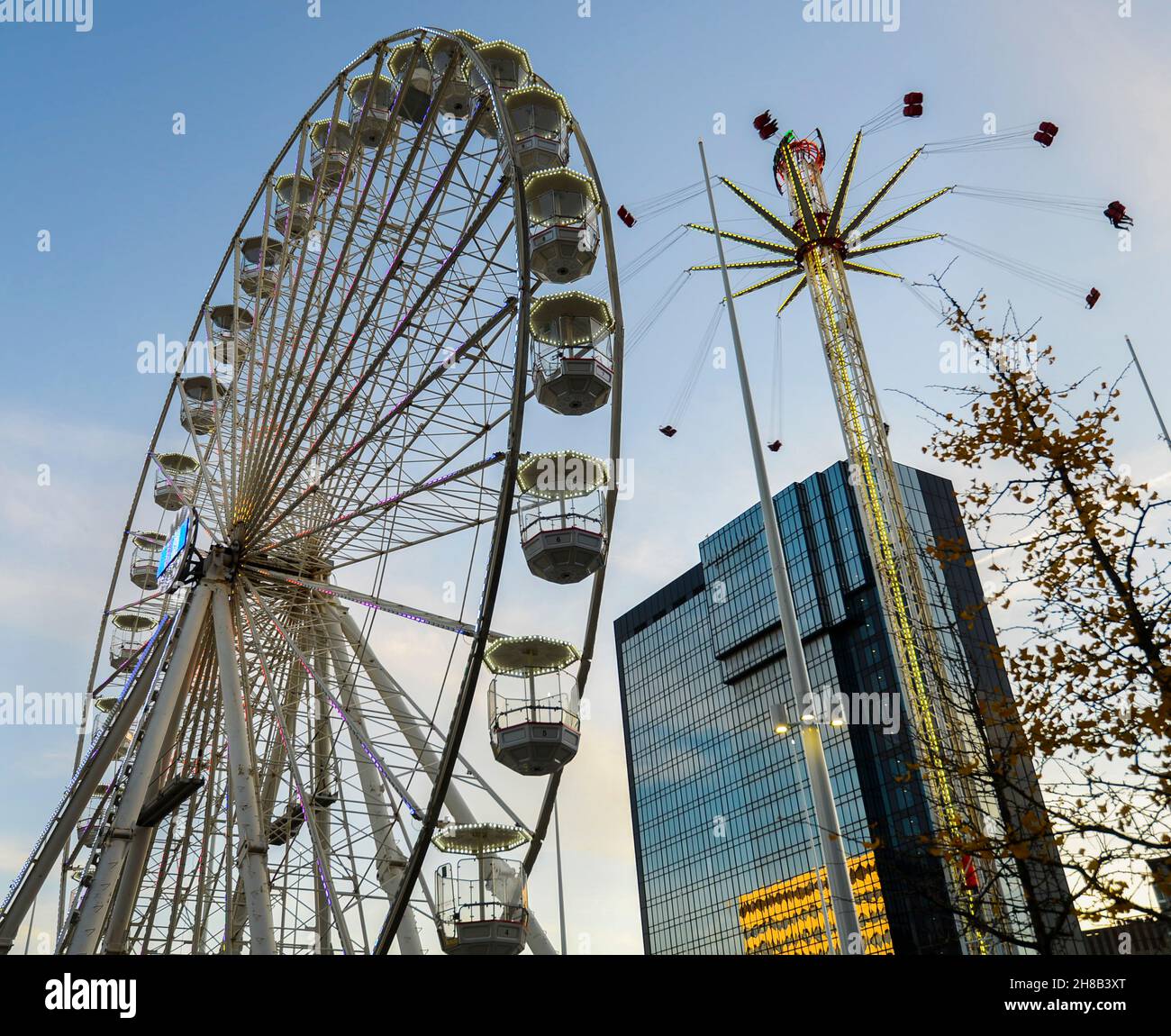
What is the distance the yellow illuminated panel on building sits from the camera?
7138cm

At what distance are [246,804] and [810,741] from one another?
942 cm

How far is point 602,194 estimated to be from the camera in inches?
907

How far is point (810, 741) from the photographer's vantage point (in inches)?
645

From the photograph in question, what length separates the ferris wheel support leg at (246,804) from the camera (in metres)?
16.7

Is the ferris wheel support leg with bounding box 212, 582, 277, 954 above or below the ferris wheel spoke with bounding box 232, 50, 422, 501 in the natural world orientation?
below

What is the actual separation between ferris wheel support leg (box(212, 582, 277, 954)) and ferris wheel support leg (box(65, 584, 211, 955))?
2.30ft

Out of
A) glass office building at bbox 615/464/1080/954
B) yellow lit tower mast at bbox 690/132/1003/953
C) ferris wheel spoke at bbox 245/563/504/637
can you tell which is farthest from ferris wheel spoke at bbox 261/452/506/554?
glass office building at bbox 615/464/1080/954


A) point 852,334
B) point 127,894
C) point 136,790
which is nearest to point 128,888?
point 127,894

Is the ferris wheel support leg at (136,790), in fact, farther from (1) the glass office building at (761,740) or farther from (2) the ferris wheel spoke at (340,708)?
(1) the glass office building at (761,740)

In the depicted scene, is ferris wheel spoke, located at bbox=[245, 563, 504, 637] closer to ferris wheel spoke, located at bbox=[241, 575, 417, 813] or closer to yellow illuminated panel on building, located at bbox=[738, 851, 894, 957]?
ferris wheel spoke, located at bbox=[241, 575, 417, 813]

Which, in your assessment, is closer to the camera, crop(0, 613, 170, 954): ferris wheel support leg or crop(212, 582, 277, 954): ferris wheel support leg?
crop(212, 582, 277, 954): ferris wheel support leg

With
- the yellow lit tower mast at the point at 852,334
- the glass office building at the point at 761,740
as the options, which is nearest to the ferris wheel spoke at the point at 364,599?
the yellow lit tower mast at the point at 852,334

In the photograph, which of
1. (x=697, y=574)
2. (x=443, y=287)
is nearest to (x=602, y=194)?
(x=443, y=287)

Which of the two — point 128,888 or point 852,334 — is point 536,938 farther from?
point 852,334
